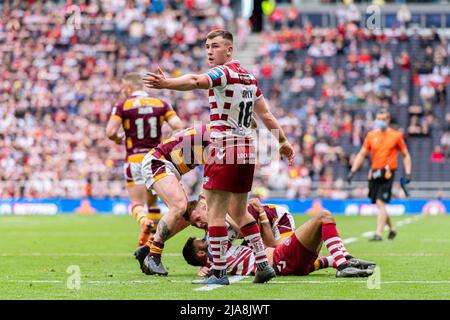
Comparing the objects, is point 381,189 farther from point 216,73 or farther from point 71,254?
point 216,73

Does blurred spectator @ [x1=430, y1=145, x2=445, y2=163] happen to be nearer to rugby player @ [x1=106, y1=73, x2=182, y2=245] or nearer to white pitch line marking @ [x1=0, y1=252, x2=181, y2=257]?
rugby player @ [x1=106, y1=73, x2=182, y2=245]

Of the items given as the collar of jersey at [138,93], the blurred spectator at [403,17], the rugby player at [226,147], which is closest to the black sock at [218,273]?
the rugby player at [226,147]

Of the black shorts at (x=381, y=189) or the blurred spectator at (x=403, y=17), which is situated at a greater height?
the blurred spectator at (x=403, y=17)

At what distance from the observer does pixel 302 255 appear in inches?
422

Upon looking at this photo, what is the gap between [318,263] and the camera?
11.1 meters

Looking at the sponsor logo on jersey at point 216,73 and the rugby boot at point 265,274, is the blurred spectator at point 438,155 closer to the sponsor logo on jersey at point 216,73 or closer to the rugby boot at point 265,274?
the rugby boot at point 265,274

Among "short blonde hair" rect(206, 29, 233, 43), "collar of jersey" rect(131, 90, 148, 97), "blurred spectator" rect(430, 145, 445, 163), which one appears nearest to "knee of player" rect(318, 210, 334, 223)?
"short blonde hair" rect(206, 29, 233, 43)

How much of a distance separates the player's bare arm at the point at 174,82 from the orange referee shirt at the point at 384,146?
10321 millimetres

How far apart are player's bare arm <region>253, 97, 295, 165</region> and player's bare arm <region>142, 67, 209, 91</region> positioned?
115 centimetres

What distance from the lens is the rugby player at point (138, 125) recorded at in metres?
14.7

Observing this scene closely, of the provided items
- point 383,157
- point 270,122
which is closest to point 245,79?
point 270,122

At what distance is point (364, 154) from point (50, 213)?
17289 millimetres
